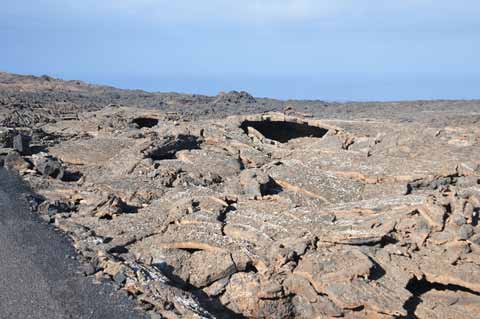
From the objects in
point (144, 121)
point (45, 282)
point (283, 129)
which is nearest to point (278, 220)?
point (45, 282)

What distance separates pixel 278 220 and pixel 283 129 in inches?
372

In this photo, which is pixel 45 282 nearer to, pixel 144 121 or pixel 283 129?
pixel 283 129

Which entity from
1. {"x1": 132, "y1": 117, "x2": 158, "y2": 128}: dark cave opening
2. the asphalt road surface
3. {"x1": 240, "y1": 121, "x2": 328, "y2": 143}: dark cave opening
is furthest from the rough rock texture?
{"x1": 132, "y1": 117, "x2": 158, "y2": 128}: dark cave opening

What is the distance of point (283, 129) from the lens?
19797 millimetres

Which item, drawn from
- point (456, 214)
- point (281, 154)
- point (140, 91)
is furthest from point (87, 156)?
A: point (140, 91)

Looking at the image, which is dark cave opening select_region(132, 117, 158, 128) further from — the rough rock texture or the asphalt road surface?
the asphalt road surface

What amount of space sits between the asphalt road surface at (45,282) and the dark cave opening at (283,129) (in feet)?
34.7

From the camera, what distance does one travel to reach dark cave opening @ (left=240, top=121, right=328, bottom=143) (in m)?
19.3

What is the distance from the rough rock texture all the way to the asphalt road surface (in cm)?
33

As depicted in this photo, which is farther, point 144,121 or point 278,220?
point 144,121

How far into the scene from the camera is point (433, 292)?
358 inches

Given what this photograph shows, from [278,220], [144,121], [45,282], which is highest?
[144,121]

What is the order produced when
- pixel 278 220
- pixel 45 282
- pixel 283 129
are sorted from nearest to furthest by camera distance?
pixel 45 282
pixel 278 220
pixel 283 129

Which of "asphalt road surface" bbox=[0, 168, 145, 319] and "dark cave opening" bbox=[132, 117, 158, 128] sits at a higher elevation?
"dark cave opening" bbox=[132, 117, 158, 128]
